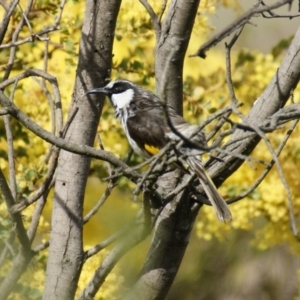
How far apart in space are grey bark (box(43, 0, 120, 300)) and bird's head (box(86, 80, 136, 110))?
0.37 metres

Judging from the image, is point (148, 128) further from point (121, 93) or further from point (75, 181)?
point (75, 181)

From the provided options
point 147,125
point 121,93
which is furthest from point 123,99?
point 147,125

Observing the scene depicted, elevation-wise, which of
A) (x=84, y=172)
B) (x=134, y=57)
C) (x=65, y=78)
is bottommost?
(x=84, y=172)

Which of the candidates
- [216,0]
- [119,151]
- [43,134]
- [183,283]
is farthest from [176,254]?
[183,283]

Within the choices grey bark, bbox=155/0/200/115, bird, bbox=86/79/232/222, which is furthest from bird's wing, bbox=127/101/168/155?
grey bark, bbox=155/0/200/115

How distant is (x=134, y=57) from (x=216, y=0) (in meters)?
0.57

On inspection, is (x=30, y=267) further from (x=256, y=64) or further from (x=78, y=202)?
(x=256, y=64)

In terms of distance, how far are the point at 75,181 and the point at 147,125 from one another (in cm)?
53

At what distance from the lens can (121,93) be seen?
290cm

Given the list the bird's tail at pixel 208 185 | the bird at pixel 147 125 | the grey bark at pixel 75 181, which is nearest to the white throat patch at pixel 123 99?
the bird at pixel 147 125

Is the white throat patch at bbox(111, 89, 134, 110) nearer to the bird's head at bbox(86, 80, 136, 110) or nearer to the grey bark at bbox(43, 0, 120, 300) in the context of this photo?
the bird's head at bbox(86, 80, 136, 110)

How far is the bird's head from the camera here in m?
2.76

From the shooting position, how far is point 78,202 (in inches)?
91.1

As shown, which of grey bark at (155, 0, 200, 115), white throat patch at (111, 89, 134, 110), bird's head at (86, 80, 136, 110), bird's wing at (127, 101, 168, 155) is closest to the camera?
grey bark at (155, 0, 200, 115)
